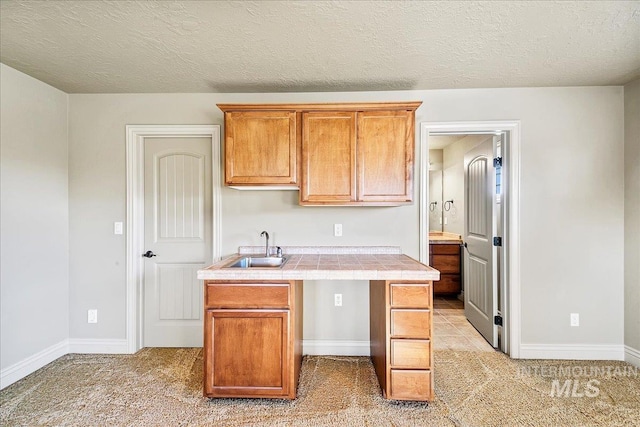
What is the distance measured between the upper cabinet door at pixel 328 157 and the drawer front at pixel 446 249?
2397 mm

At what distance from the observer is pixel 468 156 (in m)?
3.31

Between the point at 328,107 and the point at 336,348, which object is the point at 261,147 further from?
the point at 336,348

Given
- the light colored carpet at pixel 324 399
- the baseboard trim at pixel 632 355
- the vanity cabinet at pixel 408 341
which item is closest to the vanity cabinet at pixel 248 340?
the light colored carpet at pixel 324 399

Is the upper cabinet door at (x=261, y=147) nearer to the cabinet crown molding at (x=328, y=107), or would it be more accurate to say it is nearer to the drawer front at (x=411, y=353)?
the cabinet crown molding at (x=328, y=107)

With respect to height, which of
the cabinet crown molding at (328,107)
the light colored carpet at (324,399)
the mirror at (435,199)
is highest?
the cabinet crown molding at (328,107)

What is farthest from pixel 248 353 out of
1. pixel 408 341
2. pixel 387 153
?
pixel 387 153

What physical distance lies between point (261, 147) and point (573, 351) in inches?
126

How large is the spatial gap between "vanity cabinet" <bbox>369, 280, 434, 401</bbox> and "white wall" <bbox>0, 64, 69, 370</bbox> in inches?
110

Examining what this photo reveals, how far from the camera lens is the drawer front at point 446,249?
13.5 ft

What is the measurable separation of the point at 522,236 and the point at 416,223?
92 cm

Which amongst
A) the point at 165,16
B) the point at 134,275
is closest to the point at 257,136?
the point at 165,16

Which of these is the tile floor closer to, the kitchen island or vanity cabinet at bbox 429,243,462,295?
vanity cabinet at bbox 429,243,462,295

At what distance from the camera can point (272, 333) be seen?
1.87 meters

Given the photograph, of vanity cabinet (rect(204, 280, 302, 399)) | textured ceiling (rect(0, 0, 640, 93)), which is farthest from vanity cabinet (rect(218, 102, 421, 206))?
vanity cabinet (rect(204, 280, 302, 399))
